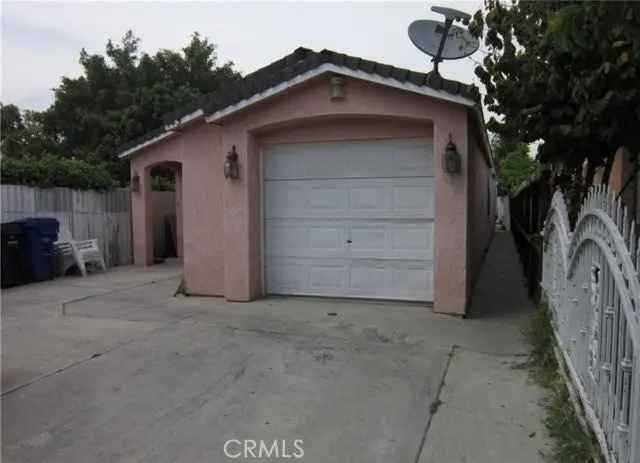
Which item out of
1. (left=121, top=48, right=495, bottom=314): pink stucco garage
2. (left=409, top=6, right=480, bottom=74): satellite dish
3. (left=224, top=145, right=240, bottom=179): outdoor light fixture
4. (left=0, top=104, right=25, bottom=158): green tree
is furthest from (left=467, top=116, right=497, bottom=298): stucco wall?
(left=0, top=104, right=25, bottom=158): green tree

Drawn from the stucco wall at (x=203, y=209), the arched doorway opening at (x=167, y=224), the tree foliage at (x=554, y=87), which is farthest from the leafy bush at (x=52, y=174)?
the tree foliage at (x=554, y=87)

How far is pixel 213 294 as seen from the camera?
28.1 ft

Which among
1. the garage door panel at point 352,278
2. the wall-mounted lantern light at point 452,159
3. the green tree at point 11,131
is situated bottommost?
the garage door panel at point 352,278

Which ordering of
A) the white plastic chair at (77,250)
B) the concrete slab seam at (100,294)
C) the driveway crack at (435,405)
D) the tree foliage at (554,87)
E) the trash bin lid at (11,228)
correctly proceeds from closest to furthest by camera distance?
1. the driveway crack at (435,405)
2. the tree foliage at (554,87)
3. the concrete slab seam at (100,294)
4. the trash bin lid at (11,228)
5. the white plastic chair at (77,250)

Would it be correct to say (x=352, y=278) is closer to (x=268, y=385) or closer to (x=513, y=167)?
(x=268, y=385)

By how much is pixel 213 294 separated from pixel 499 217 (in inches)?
1147

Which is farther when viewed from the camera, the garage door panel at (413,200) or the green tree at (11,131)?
the green tree at (11,131)

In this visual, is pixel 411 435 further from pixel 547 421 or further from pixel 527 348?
pixel 527 348

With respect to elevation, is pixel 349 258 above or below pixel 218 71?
below

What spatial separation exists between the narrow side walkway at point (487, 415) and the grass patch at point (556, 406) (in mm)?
80

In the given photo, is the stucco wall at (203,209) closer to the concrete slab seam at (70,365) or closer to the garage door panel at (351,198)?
the garage door panel at (351,198)

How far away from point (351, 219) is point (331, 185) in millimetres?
664

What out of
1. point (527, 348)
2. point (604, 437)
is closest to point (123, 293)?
point (527, 348)

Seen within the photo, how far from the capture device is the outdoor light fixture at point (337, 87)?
7.15 meters
